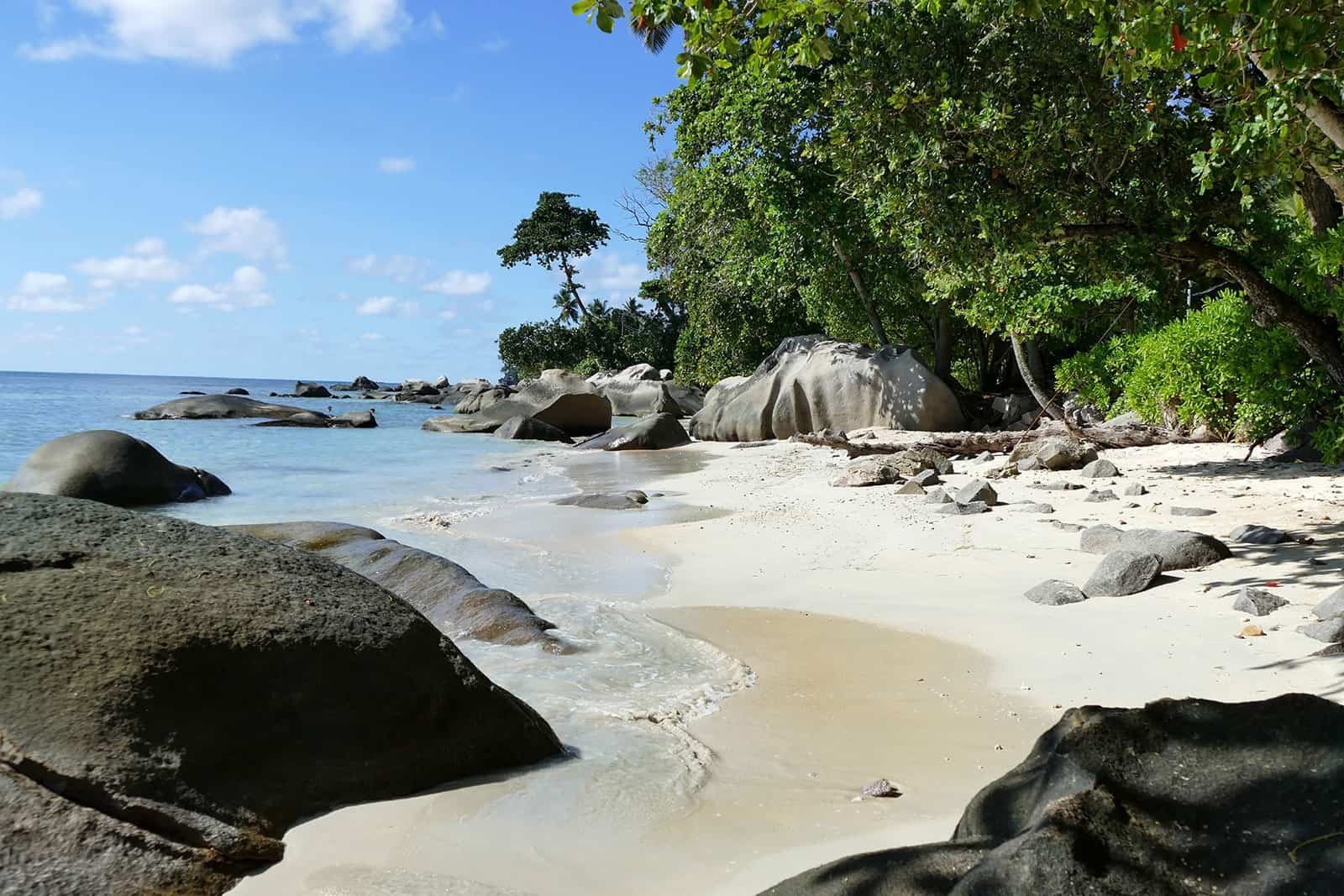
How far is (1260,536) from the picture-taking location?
6434 millimetres

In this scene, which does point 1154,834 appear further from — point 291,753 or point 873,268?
point 873,268

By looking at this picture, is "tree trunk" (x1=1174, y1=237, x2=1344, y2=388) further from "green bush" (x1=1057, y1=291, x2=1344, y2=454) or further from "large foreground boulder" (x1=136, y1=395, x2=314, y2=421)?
"large foreground boulder" (x1=136, y1=395, x2=314, y2=421)

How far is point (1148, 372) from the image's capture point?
1095 cm

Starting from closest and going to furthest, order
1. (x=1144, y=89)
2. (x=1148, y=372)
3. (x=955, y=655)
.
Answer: (x=955, y=655) → (x=1144, y=89) → (x=1148, y=372)

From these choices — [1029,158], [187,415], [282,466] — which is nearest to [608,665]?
[1029,158]

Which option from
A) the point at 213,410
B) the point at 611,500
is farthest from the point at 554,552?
the point at 213,410

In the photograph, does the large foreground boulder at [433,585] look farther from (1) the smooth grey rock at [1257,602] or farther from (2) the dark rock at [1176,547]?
(2) the dark rock at [1176,547]

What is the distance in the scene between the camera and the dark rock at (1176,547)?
6.05 metres

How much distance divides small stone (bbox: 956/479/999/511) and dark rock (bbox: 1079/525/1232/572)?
7.51 ft

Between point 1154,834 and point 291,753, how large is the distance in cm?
264

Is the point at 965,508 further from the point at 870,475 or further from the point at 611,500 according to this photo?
the point at 611,500

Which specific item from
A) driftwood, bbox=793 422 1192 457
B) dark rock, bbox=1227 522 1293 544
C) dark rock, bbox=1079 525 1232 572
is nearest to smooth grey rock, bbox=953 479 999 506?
dark rock, bbox=1079 525 1232 572

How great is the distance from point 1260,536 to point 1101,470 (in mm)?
3893

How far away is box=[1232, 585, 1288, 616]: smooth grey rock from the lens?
5.08 m
